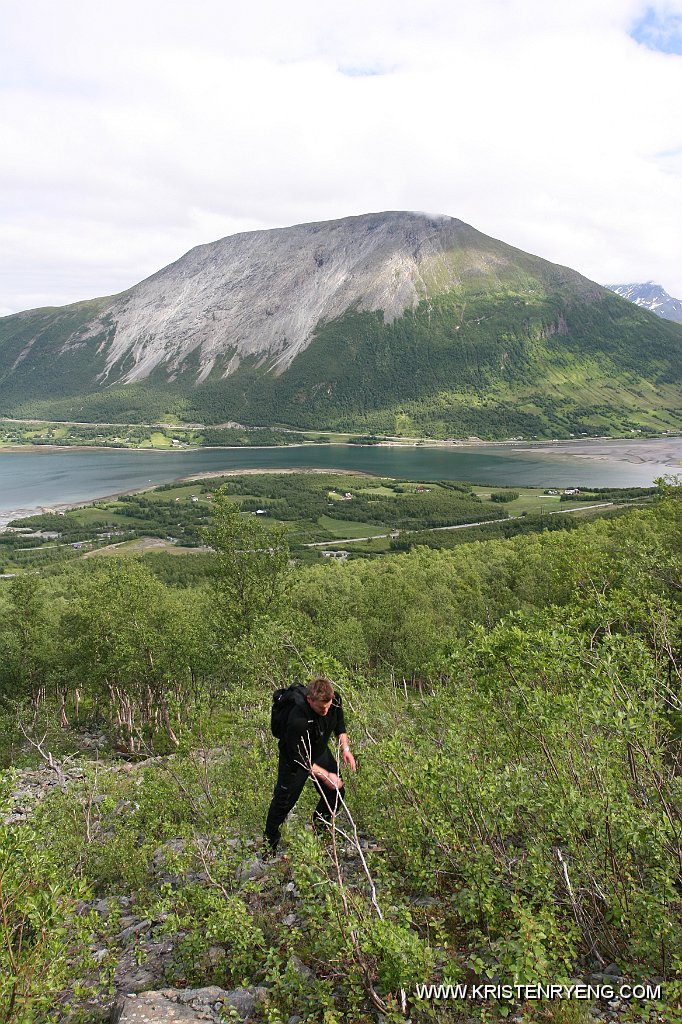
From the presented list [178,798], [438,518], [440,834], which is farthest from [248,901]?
[438,518]

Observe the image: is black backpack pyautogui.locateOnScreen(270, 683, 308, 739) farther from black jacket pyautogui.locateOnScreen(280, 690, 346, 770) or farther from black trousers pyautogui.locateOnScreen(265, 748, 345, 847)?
black trousers pyautogui.locateOnScreen(265, 748, 345, 847)

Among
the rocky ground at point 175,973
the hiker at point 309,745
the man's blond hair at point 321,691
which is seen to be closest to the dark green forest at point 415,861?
the rocky ground at point 175,973

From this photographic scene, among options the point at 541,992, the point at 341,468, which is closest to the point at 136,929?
the point at 541,992

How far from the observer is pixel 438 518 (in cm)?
11175

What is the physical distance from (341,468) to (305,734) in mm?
166340

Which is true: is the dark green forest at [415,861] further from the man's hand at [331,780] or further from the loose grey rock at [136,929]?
the man's hand at [331,780]

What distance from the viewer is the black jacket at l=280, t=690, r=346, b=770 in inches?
283

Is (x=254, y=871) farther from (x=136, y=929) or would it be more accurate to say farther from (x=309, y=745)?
(x=309, y=745)

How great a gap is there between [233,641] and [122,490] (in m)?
136

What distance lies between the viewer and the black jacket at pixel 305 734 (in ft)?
23.6

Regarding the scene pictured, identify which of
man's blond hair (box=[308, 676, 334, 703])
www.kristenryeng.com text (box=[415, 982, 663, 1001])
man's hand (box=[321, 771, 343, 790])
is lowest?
www.kristenryeng.com text (box=[415, 982, 663, 1001])

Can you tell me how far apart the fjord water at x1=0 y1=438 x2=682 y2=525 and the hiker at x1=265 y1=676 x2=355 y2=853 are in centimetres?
12899

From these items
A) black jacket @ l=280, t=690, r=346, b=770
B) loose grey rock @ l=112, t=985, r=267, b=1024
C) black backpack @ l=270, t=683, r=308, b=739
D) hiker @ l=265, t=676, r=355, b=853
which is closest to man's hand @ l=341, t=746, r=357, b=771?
hiker @ l=265, t=676, r=355, b=853

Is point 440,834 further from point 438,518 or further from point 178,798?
point 438,518
